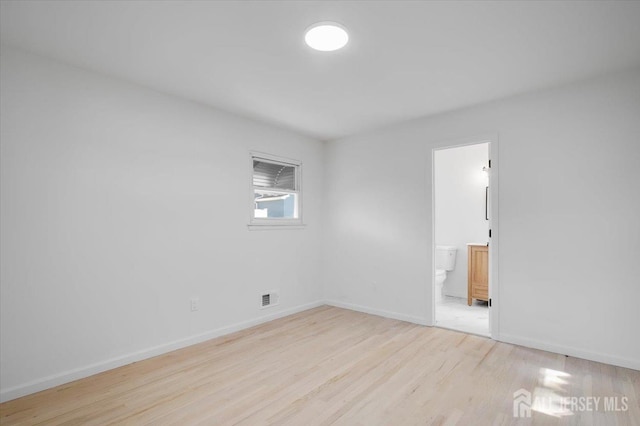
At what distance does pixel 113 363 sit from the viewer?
2826mm

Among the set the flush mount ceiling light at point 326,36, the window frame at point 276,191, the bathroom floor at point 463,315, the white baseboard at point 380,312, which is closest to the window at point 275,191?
the window frame at point 276,191

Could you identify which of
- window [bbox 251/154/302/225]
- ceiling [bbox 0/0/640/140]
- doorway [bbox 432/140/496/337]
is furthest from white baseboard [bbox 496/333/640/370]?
window [bbox 251/154/302/225]

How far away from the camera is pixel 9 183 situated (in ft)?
7.79

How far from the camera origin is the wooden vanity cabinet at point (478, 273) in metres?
4.75

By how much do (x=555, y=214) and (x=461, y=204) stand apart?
7.96ft

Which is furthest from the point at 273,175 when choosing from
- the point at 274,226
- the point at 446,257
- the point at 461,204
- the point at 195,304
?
the point at 461,204

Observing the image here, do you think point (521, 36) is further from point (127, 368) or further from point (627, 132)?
point (127, 368)

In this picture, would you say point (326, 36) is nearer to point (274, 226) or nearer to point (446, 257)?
point (274, 226)

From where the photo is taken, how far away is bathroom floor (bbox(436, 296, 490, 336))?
12.8 ft

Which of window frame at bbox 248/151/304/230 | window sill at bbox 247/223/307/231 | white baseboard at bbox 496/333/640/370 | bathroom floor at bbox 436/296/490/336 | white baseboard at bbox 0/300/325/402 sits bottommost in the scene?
bathroom floor at bbox 436/296/490/336

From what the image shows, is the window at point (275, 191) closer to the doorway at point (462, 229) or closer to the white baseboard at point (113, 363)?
the white baseboard at point (113, 363)

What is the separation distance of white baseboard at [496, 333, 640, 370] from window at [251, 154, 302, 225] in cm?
287

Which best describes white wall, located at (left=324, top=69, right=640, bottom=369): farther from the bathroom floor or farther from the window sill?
the window sill

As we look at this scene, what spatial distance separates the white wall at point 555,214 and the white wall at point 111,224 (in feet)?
6.50
